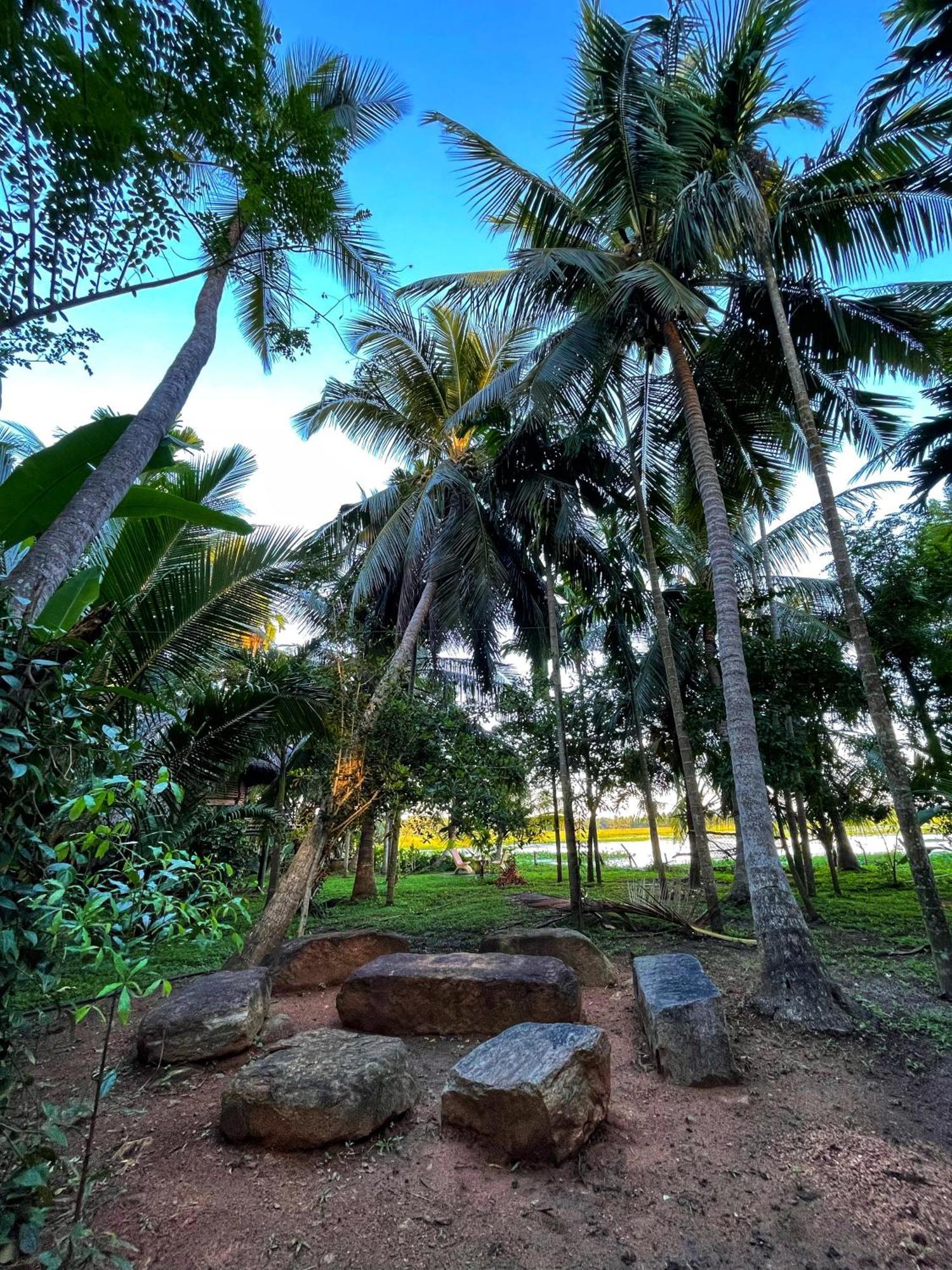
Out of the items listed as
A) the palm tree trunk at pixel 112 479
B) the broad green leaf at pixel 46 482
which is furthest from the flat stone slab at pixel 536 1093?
the broad green leaf at pixel 46 482

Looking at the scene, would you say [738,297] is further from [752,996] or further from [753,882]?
[752,996]

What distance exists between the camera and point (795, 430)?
7680 millimetres

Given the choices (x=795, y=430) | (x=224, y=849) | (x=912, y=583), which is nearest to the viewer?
(x=224, y=849)

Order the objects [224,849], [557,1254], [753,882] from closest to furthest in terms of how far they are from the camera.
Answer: [557,1254] < [753,882] < [224,849]

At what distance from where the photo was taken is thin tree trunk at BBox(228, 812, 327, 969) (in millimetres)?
5969

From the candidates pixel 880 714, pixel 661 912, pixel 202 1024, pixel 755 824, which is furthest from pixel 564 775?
pixel 202 1024

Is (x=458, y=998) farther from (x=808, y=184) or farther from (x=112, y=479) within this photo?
(x=808, y=184)

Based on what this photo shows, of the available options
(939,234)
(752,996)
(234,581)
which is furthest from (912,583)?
(234,581)

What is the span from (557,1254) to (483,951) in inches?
126

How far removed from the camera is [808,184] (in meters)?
6.10

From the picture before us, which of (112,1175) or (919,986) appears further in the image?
(919,986)

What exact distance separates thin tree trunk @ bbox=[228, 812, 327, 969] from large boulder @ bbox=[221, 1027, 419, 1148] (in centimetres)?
327

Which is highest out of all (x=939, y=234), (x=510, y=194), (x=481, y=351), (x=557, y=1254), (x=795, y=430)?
(x=481, y=351)

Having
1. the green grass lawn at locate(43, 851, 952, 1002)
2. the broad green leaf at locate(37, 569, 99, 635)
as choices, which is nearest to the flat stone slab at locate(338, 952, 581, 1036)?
the green grass lawn at locate(43, 851, 952, 1002)
